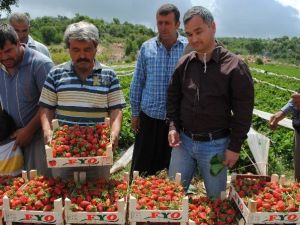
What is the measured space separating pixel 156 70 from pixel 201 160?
1.53 m

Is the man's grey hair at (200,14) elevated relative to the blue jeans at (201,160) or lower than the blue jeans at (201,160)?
elevated

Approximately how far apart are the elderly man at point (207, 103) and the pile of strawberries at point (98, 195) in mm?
763

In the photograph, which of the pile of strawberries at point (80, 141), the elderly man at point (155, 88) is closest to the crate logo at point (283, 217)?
the pile of strawberries at point (80, 141)

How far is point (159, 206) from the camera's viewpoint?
3201 mm

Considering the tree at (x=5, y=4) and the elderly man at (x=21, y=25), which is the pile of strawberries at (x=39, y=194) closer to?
the elderly man at (x=21, y=25)

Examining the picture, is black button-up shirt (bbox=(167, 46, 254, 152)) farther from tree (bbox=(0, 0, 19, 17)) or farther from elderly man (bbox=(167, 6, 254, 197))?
tree (bbox=(0, 0, 19, 17))

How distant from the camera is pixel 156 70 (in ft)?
16.3

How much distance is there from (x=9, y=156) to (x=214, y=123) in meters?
2.04

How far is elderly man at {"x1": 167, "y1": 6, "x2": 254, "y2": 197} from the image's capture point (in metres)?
3.49

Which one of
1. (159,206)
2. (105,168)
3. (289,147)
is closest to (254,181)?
(159,206)

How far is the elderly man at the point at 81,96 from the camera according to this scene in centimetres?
370

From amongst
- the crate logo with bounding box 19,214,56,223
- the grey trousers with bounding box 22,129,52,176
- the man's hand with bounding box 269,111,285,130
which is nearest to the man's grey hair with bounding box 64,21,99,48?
the grey trousers with bounding box 22,129,52,176

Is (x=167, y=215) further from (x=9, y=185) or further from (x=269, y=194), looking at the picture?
(x=9, y=185)

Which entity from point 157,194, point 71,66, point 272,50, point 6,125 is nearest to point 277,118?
point 157,194
